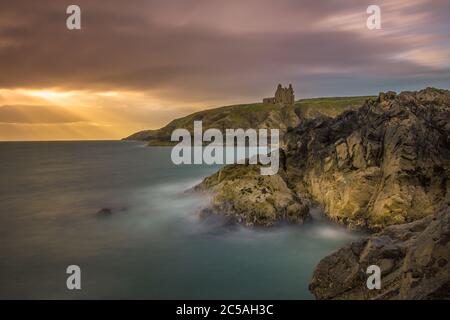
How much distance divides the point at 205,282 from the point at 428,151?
16388 mm

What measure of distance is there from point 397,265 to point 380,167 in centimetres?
1393

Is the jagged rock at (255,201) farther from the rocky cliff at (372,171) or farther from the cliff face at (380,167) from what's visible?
the cliff face at (380,167)

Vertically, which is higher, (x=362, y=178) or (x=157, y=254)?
(x=362, y=178)

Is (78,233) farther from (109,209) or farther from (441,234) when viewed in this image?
(441,234)

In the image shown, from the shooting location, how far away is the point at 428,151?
2245 centimetres

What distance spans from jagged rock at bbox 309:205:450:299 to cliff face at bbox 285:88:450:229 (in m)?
8.48

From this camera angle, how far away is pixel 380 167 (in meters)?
24.1

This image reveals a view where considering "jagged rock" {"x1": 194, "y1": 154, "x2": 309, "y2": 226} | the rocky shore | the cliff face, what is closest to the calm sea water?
"jagged rock" {"x1": 194, "y1": 154, "x2": 309, "y2": 226}

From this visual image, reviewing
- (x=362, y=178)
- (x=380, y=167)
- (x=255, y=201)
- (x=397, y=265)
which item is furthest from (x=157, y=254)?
(x=380, y=167)

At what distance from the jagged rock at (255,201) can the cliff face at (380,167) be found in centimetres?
302

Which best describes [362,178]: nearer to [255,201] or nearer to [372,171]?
[372,171]

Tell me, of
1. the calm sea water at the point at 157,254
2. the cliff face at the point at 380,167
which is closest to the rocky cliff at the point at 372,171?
the cliff face at the point at 380,167

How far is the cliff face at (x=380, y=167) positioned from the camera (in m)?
21.2

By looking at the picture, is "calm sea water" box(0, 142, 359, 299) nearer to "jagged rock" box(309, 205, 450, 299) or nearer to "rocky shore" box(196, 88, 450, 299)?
"rocky shore" box(196, 88, 450, 299)
